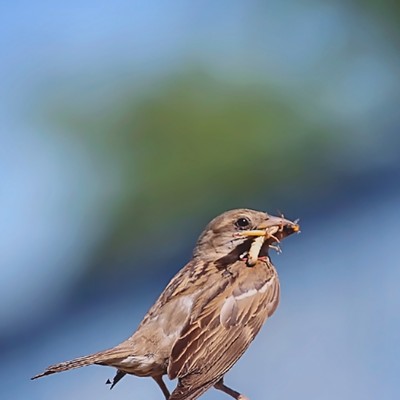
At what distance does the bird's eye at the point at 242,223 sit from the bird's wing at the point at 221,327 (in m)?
0.10

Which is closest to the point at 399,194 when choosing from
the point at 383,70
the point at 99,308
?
the point at 383,70

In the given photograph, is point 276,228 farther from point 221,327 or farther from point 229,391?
point 229,391

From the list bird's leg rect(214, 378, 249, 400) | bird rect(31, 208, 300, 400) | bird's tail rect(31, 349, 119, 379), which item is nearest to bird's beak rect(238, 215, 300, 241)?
bird rect(31, 208, 300, 400)

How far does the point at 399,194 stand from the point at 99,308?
127cm

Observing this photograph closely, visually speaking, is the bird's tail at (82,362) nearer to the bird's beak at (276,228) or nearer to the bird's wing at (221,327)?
the bird's wing at (221,327)

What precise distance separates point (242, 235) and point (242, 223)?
0.09ft

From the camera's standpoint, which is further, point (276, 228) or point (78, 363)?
point (276, 228)

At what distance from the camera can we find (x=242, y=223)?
257 cm

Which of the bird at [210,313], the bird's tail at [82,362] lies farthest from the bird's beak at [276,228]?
the bird's tail at [82,362]

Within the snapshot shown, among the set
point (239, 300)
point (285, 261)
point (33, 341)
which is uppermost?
point (239, 300)

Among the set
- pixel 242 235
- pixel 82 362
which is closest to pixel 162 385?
pixel 82 362

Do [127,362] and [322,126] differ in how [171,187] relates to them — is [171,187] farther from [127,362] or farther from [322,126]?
[127,362]

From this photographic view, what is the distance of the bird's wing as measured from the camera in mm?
2262

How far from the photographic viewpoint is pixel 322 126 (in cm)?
530
